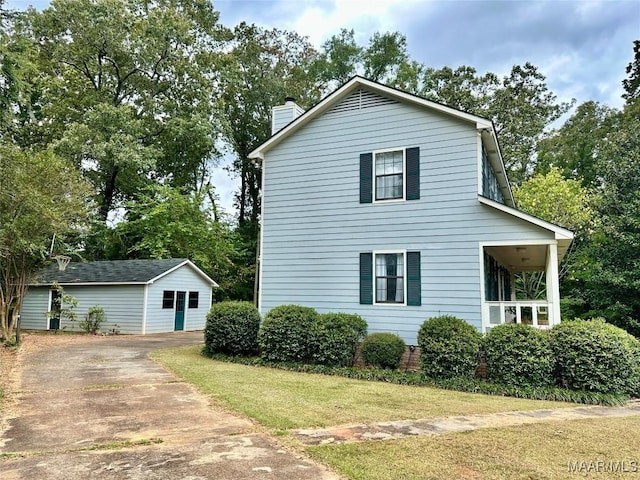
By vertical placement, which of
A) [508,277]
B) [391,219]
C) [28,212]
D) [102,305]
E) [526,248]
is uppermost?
[28,212]

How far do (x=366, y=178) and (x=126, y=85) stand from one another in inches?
905

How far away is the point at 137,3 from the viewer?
2769cm

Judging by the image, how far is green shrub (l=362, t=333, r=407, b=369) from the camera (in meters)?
10.1

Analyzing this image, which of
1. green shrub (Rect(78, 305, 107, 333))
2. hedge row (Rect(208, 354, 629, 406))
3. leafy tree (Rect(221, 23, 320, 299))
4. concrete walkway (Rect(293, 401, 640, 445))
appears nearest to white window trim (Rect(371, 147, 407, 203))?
hedge row (Rect(208, 354, 629, 406))

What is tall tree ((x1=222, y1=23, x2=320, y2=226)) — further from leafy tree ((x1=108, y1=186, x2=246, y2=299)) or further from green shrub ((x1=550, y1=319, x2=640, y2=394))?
green shrub ((x1=550, y1=319, x2=640, y2=394))

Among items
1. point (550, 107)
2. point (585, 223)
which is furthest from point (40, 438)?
point (550, 107)

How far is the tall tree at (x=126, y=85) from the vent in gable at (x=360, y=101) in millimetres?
16000

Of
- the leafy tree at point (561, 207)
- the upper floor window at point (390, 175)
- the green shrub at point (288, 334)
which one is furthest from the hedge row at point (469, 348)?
the leafy tree at point (561, 207)

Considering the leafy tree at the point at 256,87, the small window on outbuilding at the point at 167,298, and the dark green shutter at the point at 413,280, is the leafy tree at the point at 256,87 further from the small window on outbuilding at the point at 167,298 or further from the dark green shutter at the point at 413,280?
the dark green shutter at the point at 413,280

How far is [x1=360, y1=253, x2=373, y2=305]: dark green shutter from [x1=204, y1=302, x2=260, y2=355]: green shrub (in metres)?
3.05

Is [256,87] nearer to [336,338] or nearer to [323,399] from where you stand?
[336,338]

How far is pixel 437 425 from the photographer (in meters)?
5.92

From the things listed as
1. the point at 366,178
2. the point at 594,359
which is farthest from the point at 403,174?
the point at 594,359

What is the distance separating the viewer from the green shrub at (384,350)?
33.2 feet
